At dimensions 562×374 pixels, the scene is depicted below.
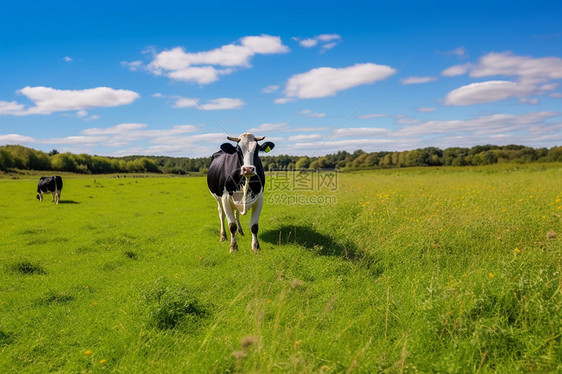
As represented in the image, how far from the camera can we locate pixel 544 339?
11.4ft

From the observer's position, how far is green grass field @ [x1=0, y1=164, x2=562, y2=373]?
11.8ft

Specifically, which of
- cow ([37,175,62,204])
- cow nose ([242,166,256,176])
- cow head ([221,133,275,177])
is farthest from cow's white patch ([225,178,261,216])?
cow ([37,175,62,204])

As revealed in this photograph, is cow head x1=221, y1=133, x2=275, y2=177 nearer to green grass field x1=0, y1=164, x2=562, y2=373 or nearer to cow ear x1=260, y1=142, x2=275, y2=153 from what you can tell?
cow ear x1=260, y1=142, x2=275, y2=153

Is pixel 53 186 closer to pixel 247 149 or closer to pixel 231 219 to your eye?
pixel 231 219

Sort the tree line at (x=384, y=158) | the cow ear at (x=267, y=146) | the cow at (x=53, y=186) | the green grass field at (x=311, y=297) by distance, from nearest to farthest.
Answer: the green grass field at (x=311, y=297) < the cow ear at (x=267, y=146) < the cow at (x=53, y=186) < the tree line at (x=384, y=158)

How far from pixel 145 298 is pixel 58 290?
2.55 metres

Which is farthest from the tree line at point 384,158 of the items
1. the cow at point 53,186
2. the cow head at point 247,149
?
the cow head at point 247,149

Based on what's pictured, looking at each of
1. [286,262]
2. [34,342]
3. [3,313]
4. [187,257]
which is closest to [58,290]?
[3,313]

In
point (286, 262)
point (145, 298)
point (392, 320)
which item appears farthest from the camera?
point (286, 262)

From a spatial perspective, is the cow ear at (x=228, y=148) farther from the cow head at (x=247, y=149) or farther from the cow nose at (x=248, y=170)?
the cow nose at (x=248, y=170)

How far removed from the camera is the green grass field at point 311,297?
3.59 metres

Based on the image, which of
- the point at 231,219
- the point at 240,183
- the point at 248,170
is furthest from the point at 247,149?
the point at 231,219

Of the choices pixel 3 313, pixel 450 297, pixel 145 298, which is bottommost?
pixel 3 313

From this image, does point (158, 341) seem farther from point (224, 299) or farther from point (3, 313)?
point (3, 313)
